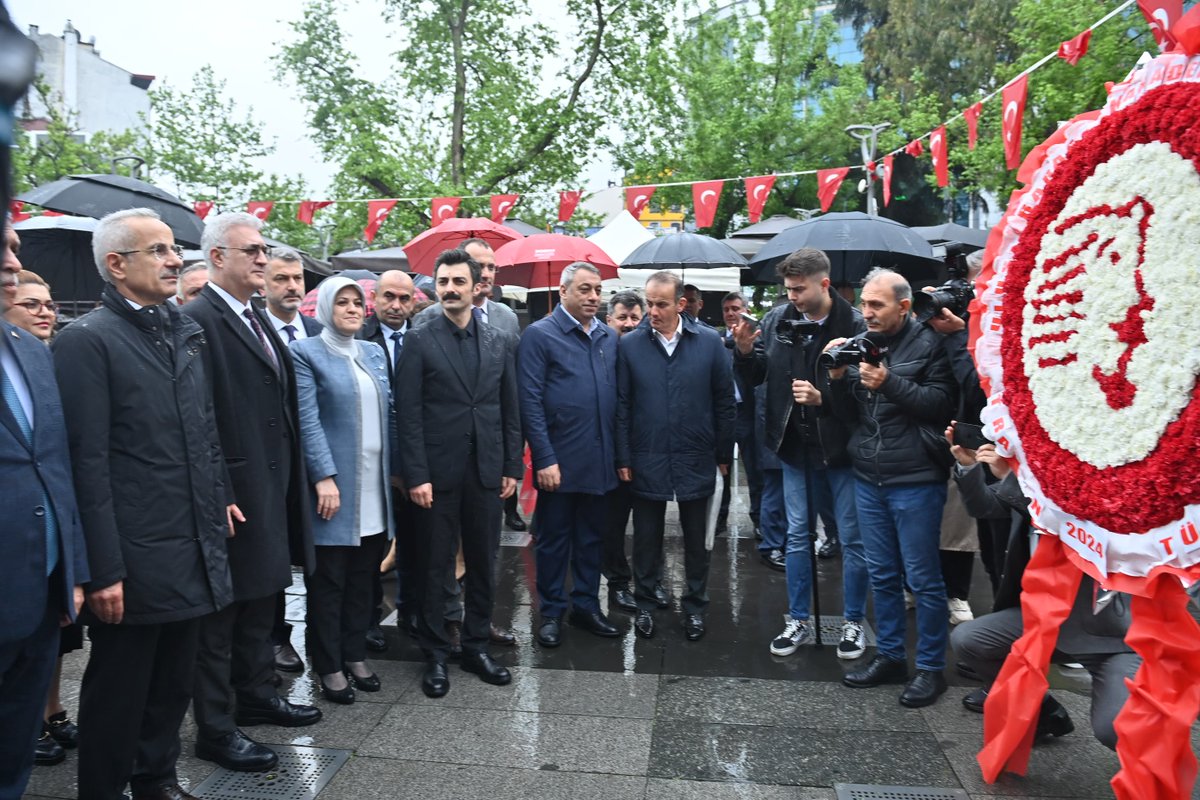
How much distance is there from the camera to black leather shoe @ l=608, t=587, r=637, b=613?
584 cm

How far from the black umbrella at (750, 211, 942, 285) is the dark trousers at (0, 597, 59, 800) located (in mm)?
5289

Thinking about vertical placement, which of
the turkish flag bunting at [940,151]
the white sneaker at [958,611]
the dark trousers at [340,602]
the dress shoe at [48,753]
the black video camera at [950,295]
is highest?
the turkish flag bunting at [940,151]

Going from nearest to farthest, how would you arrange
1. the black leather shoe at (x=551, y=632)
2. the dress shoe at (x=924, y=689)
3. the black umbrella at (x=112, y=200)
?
the dress shoe at (x=924, y=689) < the black leather shoe at (x=551, y=632) < the black umbrella at (x=112, y=200)

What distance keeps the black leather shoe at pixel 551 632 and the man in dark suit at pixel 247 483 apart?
1395mm

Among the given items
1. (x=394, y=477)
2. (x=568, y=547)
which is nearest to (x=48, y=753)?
(x=394, y=477)

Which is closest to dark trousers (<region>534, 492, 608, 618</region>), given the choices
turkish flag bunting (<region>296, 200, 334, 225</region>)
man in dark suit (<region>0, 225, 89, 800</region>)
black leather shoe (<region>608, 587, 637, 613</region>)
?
black leather shoe (<region>608, 587, 637, 613</region>)

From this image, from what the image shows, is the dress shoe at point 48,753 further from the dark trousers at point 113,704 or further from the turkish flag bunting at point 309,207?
the turkish flag bunting at point 309,207

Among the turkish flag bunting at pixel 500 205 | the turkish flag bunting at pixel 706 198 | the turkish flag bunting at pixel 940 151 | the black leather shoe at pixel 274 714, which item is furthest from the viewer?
the turkish flag bunting at pixel 500 205

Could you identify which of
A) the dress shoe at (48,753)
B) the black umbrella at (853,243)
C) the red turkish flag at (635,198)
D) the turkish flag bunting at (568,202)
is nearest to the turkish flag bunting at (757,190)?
the red turkish flag at (635,198)

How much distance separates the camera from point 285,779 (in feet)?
11.9

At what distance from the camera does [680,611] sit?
5.77 m

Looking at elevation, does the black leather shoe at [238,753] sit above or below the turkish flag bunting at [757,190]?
below

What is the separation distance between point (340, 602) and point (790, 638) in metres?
2.39

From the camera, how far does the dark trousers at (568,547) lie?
5.30m
